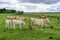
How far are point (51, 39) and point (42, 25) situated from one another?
7782 mm

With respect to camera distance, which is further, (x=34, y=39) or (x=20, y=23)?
(x=20, y=23)

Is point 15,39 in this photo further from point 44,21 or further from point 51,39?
point 44,21

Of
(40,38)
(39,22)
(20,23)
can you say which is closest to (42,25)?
(39,22)

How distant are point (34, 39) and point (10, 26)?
8692 millimetres

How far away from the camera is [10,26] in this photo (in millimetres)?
22406

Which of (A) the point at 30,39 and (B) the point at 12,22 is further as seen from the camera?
(B) the point at 12,22

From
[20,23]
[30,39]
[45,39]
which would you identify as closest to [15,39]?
[30,39]

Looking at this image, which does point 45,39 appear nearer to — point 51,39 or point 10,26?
point 51,39

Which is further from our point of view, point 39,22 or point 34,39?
point 39,22

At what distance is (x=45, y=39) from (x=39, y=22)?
7.56 m

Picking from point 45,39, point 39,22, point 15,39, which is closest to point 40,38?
point 45,39

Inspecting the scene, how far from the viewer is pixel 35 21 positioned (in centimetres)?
2209

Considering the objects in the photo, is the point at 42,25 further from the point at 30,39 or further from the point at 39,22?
the point at 30,39

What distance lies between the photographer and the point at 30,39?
1398 centimetres
